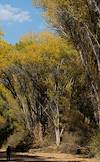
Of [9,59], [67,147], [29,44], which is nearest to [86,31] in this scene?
[67,147]

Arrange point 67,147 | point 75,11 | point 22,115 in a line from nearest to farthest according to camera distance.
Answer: point 75,11 < point 67,147 < point 22,115

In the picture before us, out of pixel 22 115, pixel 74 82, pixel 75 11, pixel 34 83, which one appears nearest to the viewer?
pixel 75 11

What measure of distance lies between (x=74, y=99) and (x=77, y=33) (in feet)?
62.2

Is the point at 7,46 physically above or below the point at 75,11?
above

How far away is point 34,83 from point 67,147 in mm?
12348

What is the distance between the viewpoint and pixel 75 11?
116ft

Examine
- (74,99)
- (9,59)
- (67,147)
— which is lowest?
(67,147)

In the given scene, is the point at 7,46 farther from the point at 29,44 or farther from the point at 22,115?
the point at 22,115

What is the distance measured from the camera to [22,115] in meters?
66.4

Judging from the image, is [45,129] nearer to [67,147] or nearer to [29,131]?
[29,131]

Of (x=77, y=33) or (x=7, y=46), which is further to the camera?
(x=7, y=46)

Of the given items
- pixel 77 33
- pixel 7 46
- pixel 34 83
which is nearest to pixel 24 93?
pixel 34 83

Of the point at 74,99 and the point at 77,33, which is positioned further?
the point at 74,99

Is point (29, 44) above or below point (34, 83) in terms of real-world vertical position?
above
